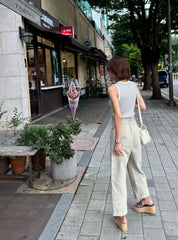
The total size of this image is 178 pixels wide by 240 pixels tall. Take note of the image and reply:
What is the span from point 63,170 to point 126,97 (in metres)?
1.90

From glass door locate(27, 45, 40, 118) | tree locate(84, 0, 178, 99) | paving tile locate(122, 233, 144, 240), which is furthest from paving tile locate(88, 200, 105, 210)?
tree locate(84, 0, 178, 99)

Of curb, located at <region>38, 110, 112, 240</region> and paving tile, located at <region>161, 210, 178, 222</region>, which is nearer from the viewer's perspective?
curb, located at <region>38, 110, 112, 240</region>

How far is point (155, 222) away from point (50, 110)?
9611mm

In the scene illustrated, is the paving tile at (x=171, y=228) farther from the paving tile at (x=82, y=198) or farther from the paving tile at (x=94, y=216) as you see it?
the paving tile at (x=82, y=198)

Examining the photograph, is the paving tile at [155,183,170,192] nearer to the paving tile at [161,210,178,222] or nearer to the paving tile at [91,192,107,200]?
the paving tile at [161,210,178,222]

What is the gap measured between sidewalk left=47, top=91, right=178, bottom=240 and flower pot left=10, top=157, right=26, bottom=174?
1042mm

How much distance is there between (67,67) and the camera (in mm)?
16766

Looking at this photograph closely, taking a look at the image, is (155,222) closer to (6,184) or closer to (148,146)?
(6,184)

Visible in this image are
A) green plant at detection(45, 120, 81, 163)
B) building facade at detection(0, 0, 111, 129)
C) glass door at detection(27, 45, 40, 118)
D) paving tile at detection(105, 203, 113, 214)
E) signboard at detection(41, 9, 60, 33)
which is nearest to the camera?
paving tile at detection(105, 203, 113, 214)

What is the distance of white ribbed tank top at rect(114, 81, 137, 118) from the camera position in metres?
2.93

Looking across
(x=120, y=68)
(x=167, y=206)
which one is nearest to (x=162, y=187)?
(x=167, y=206)

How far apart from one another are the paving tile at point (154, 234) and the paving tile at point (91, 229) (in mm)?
507

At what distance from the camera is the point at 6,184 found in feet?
14.5

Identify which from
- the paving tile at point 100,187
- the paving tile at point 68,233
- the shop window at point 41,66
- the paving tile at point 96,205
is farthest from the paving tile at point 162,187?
the shop window at point 41,66
